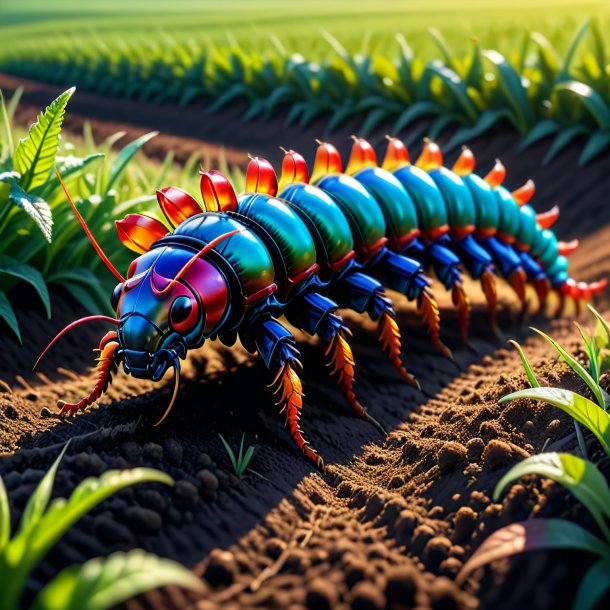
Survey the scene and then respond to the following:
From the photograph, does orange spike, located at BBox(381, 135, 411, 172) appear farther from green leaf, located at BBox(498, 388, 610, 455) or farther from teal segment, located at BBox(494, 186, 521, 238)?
green leaf, located at BBox(498, 388, 610, 455)

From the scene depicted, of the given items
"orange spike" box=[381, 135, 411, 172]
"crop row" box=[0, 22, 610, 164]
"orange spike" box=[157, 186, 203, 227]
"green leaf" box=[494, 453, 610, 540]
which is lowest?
"green leaf" box=[494, 453, 610, 540]

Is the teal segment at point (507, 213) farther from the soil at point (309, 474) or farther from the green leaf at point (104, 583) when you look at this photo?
the green leaf at point (104, 583)

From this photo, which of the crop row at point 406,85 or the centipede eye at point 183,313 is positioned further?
the crop row at point 406,85

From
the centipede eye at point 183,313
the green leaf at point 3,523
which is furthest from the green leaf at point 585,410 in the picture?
the green leaf at point 3,523

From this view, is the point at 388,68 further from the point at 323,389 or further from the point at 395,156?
the point at 323,389

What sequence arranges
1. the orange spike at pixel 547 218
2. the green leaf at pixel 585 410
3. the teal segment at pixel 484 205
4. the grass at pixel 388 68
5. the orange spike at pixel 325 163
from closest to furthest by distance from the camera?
1. the green leaf at pixel 585 410
2. the orange spike at pixel 325 163
3. the teal segment at pixel 484 205
4. the orange spike at pixel 547 218
5. the grass at pixel 388 68

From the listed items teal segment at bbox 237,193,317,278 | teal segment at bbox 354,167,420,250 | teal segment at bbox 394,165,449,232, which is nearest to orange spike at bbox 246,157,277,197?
teal segment at bbox 237,193,317,278
